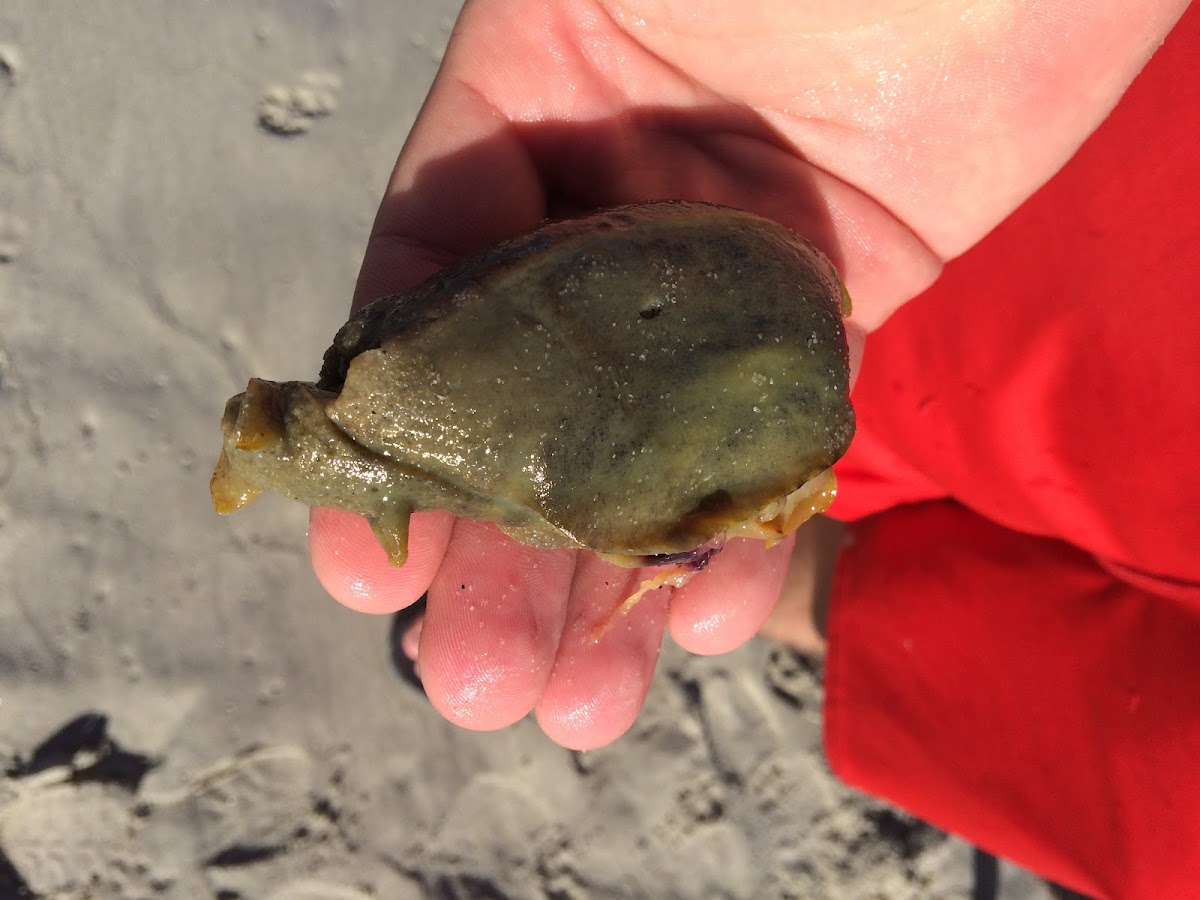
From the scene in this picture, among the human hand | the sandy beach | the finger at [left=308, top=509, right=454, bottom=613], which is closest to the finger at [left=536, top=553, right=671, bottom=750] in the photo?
the human hand

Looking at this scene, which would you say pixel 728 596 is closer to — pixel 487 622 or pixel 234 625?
pixel 487 622

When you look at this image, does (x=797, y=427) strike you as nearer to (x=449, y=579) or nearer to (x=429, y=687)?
(x=449, y=579)

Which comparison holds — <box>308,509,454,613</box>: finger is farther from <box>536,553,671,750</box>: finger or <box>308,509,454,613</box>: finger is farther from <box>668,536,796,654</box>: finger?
<box>668,536,796,654</box>: finger

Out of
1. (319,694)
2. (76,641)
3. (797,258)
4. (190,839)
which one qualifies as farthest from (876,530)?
(76,641)

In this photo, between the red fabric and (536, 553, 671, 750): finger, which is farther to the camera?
the red fabric

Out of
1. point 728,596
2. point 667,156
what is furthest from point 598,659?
point 667,156

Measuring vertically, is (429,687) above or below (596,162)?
below
